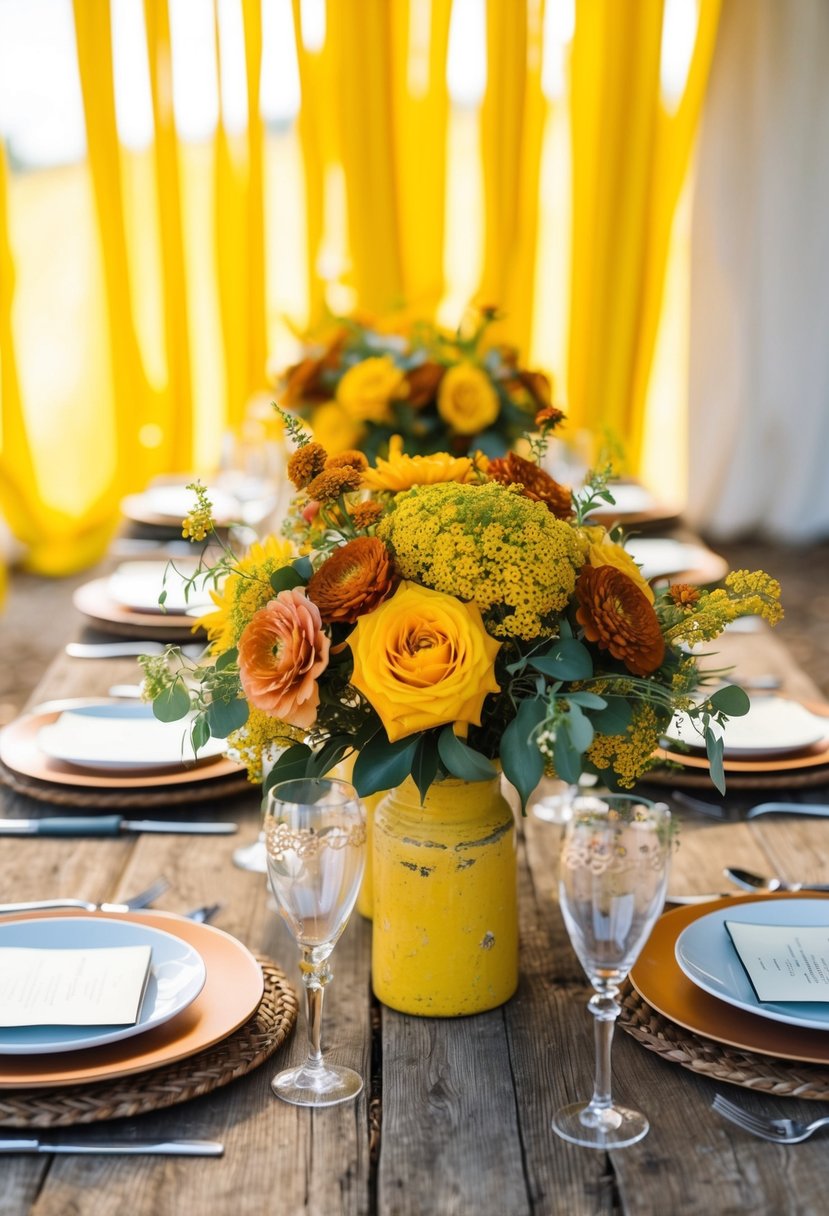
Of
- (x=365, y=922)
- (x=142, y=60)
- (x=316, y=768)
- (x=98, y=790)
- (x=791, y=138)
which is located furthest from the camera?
(x=791, y=138)

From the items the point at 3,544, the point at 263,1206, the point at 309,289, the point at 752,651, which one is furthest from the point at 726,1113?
the point at 3,544

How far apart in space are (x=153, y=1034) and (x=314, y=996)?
120mm

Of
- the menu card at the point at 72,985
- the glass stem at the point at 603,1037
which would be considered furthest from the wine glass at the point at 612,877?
the menu card at the point at 72,985

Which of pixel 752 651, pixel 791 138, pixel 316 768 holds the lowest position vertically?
pixel 752 651

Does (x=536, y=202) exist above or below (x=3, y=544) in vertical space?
above

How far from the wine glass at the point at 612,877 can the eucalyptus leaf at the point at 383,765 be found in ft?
0.51

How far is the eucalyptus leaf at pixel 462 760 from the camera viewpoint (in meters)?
0.90

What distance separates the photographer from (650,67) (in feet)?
13.3

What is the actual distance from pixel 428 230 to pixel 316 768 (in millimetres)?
3417

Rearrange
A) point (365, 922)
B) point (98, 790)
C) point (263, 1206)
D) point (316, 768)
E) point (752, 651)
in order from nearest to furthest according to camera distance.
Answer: point (263, 1206) → point (316, 768) → point (365, 922) → point (98, 790) → point (752, 651)

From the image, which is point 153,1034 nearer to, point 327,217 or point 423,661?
point 423,661

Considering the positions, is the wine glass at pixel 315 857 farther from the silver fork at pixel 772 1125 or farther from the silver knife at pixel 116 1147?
the silver fork at pixel 772 1125

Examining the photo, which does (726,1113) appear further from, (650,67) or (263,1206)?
(650,67)

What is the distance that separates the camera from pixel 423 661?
34.6 inches
